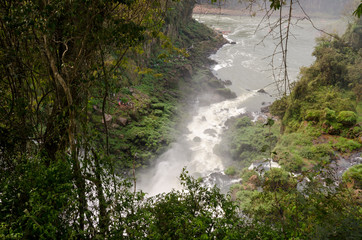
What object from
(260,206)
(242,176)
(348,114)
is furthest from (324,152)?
(260,206)

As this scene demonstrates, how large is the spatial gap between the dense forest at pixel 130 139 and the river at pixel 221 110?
785mm

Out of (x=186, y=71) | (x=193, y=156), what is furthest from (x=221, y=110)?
(x=193, y=156)

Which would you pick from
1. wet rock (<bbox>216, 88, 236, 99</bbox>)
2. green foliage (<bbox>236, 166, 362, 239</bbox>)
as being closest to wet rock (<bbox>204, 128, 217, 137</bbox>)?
wet rock (<bbox>216, 88, 236, 99</bbox>)

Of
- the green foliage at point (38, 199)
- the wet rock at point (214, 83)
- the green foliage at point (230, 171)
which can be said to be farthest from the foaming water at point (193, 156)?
the green foliage at point (38, 199)

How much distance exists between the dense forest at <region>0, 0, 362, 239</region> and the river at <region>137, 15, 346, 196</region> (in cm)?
78

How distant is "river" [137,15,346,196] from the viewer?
38.4 ft

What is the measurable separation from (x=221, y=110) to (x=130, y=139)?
27.7ft

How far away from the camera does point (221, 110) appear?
18688mm

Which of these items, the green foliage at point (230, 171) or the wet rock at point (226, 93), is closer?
the green foliage at point (230, 171)

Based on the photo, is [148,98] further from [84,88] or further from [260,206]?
[84,88]

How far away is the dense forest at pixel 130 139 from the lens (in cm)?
323

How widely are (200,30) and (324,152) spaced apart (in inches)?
1021

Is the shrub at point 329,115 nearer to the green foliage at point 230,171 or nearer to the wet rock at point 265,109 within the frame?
the green foliage at point 230,171

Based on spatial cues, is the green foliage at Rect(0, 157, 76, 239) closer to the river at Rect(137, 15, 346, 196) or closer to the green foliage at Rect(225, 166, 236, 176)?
the river at Rect(137, 15, 346, 196)
